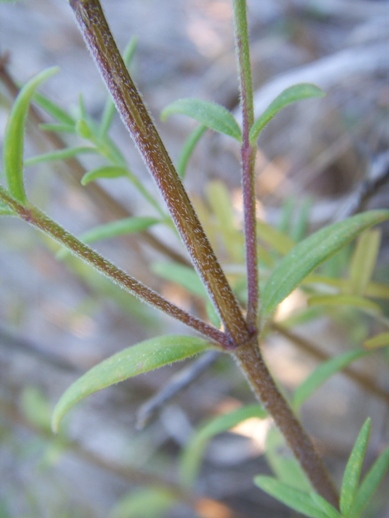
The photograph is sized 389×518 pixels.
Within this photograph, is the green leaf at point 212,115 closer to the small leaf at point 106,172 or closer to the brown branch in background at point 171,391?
the small leaf at point 106,172

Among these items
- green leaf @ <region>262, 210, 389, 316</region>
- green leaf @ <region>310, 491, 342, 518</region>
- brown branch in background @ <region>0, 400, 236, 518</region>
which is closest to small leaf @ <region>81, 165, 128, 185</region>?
green leaf @ <region>262, 210, 389, 316</region>

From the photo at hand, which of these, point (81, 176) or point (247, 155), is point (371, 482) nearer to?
point (247, 155)

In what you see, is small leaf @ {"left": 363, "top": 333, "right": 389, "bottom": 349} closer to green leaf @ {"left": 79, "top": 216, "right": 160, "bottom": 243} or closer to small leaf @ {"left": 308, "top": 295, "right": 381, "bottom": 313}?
small leaf @ {"left": 308, "top": 295, "right": 381, "bottom": 313}

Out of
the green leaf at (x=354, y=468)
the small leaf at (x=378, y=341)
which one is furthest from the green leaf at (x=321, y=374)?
the green leaf at (x=354, y=468)

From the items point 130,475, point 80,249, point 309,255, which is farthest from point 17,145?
point 130,475

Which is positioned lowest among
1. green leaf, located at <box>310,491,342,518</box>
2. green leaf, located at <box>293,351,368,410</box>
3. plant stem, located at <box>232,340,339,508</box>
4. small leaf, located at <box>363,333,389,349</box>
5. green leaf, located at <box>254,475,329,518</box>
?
green leaf, located at <box>310,491,342,518</box>

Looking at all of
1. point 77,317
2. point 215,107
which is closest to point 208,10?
point 77,317

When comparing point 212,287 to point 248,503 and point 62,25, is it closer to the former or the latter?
point 248,503
